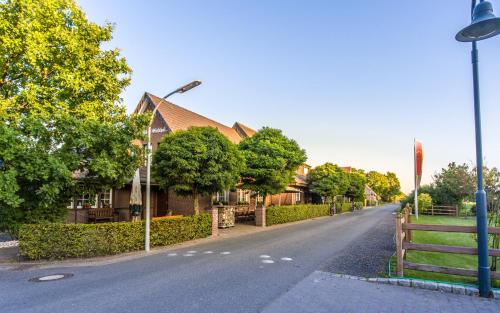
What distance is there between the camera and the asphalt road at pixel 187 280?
5.48 meters

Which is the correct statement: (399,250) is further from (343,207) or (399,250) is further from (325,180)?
(343,207)

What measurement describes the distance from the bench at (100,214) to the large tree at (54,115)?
6.17 m

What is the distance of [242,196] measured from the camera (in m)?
27.0

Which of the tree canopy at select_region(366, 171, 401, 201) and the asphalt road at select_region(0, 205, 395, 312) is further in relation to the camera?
the tree canopy at select_region(366, 171, 401, 201)

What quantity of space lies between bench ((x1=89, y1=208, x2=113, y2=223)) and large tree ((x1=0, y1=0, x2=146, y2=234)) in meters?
6.17

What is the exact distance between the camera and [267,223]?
21016 millimetres

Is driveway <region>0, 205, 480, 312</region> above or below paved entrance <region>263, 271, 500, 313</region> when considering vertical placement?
below

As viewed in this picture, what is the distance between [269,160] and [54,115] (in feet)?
42.1

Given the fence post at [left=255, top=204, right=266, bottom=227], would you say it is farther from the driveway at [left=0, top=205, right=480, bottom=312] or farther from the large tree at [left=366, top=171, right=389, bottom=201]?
the large tree at [left=366, top=171, right=389, bottom=201]

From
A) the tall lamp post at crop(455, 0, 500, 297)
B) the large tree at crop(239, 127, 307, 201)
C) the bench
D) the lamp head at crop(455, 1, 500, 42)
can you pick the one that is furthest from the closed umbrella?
the lamp head at crop(455, 1, 500, 42)

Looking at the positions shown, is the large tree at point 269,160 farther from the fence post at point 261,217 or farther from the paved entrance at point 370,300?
the paved entrance at point 370,300

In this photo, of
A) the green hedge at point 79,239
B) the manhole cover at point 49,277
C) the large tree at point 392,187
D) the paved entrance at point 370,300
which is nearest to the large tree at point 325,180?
the green hedge at point 79,239

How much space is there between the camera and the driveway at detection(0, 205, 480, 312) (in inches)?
216

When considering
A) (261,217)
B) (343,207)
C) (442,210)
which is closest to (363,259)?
(261,217)
